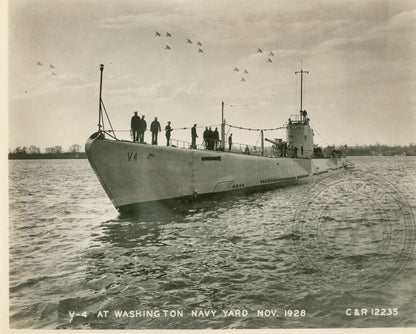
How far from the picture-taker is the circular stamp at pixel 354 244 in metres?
7.31

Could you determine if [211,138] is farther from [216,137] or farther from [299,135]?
[299,135]

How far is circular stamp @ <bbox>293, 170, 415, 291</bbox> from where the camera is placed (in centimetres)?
731

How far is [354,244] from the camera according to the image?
948cm

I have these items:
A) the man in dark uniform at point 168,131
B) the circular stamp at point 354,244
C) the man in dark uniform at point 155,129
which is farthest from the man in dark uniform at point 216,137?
the circular stamp at point 354,244

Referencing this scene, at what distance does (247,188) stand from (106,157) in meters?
10.6

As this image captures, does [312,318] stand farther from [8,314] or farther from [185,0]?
[185,0]

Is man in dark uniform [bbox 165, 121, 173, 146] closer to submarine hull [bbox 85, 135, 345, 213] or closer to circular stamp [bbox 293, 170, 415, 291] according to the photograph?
submarine hull [bbox 85, 135, 345, 213]

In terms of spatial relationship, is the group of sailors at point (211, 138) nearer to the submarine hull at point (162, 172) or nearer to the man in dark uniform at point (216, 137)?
the man in dark uniform at point (216, 137)

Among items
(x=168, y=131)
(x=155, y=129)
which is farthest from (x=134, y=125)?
(x=168, y=131)

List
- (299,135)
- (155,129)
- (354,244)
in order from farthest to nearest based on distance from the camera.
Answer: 1. (299,135)
2. (155,129)
3. (354,244)

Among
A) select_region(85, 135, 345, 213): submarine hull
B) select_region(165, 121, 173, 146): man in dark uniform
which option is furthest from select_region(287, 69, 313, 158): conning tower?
select_region(165, 121, 173, 146): man in dark uniform

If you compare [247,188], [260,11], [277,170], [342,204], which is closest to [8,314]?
[260,11]

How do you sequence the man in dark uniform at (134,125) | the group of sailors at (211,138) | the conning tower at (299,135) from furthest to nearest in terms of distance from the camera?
the conning tower at (299,135) < the group of sailors at (211,138) < the man in dark uniform at (134,125)

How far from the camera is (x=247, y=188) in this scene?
21.0 m
